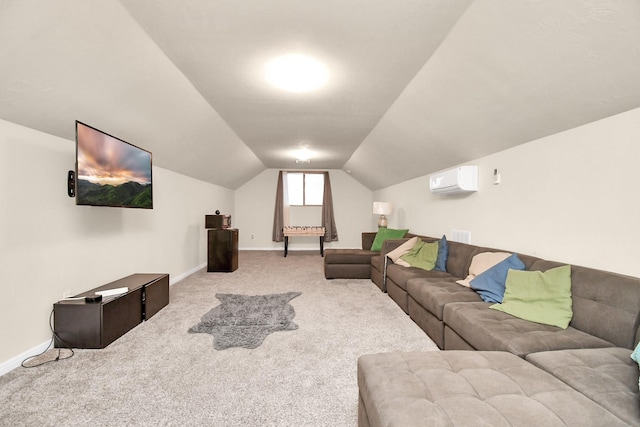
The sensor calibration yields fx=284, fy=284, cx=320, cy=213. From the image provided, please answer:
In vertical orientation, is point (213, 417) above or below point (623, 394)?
below

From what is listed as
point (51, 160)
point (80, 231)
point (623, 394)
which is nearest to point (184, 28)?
point (51, 160)

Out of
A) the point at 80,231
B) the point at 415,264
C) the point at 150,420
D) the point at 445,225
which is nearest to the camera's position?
the point at 150,420

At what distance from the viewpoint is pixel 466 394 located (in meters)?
1.11

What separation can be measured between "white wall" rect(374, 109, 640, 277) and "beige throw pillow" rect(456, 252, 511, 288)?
23 cm

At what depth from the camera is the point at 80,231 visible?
266 cm

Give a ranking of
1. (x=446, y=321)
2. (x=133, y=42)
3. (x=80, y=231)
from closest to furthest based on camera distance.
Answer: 1. (x=133, y=42)
2. (x=446, y=321)
3. (x=80, y=231)

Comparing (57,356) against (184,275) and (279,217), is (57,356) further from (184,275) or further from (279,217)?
(279,217)

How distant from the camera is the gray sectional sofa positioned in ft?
3.34

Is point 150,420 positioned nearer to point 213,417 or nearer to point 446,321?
point 213,417

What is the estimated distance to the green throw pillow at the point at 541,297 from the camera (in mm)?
1885

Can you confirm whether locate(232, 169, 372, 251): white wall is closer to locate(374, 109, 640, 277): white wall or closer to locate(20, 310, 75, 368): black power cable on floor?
locate(374, 109, 640, 277): white wall

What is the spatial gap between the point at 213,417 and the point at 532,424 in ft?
4.99

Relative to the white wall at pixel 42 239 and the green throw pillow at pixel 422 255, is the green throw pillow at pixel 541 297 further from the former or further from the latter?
the white wall at pixel 42 239

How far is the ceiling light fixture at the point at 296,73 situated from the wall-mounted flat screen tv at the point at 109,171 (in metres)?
1.58
